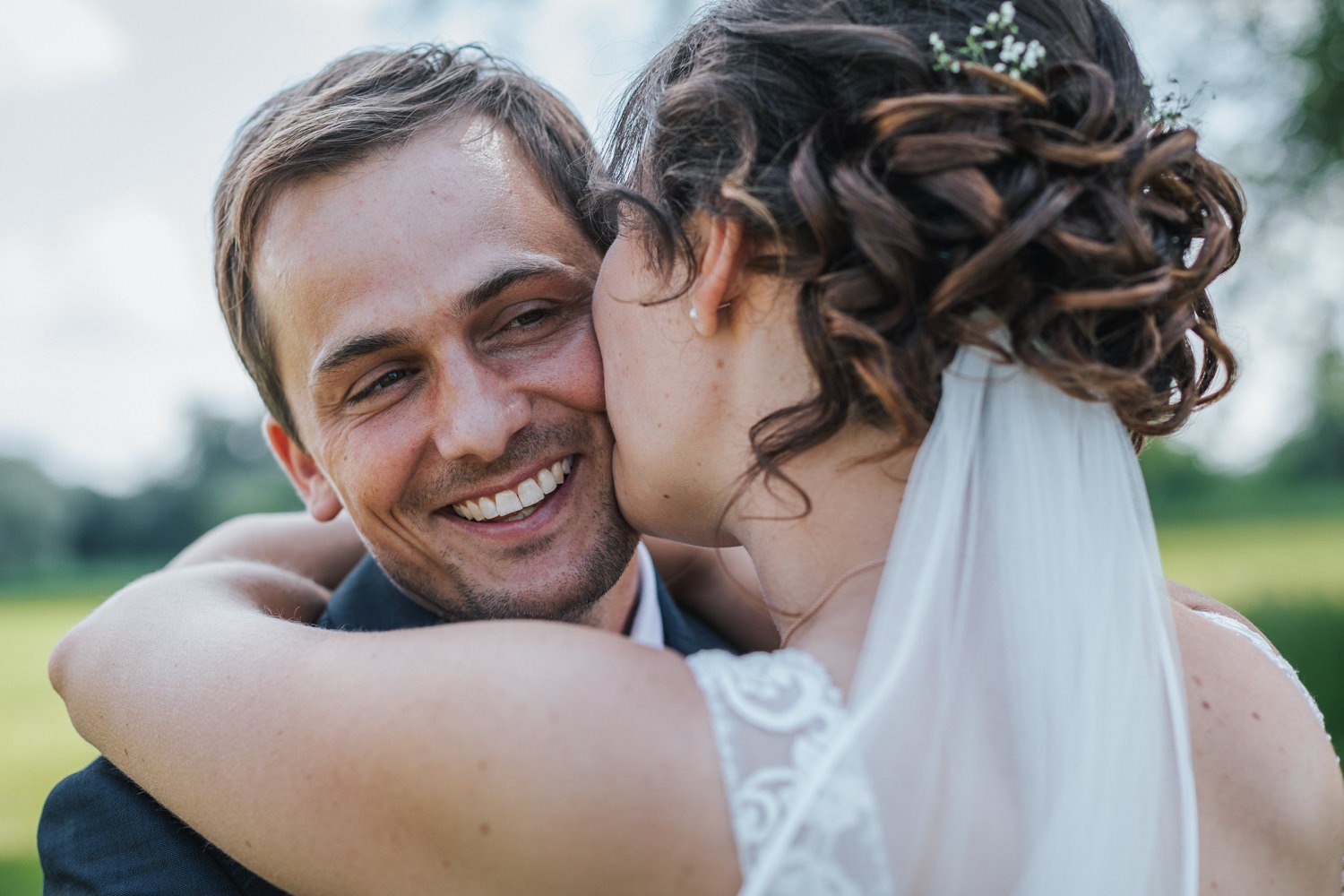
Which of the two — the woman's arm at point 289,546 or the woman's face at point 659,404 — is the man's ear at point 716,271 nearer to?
the woman's face at point 659,404

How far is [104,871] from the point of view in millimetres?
2527

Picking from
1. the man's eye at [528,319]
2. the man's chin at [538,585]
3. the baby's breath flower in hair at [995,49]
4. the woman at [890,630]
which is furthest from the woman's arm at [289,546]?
the baby's breath flower in hair at [995,49]

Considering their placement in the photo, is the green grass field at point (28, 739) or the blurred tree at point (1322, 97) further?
the blurred tree at point (1322, 97)

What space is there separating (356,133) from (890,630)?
215 centimetres

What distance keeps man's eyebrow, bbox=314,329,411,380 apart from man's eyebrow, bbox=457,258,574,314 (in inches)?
7.1

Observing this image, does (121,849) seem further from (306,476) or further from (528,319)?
(528,319)

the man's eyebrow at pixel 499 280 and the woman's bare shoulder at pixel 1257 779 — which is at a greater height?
the man's eyebrow at pixel 499 280

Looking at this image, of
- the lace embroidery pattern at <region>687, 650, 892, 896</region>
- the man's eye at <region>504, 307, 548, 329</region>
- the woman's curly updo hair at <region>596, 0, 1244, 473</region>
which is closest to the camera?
the lace embroidery pattern at <region>687, 650, 892, 896</region>

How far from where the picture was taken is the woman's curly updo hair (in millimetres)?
2062

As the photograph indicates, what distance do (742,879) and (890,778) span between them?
31cm

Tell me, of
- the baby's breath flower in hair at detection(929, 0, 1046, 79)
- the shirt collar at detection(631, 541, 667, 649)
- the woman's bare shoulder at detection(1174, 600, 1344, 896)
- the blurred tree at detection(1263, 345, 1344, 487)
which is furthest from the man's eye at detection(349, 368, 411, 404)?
the blurred tree at detection(1263, 345, 1344, 487)

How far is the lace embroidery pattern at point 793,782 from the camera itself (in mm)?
1896

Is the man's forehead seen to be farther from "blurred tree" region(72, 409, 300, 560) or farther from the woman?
"blurred tree" region(72, 409, 300, 560)

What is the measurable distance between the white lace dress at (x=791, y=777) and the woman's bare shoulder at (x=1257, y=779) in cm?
73
